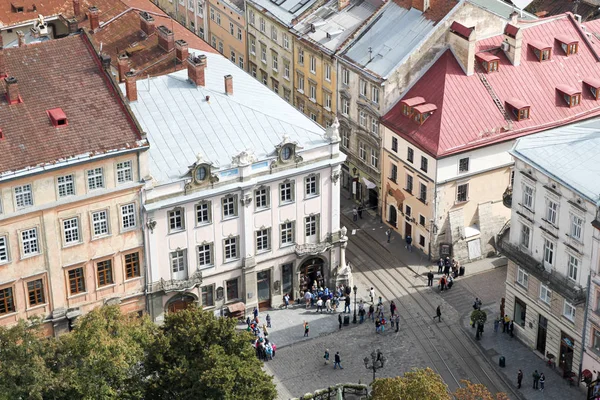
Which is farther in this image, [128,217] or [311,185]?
[311,185]

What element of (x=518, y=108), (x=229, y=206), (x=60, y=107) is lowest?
(x=229, y=206)

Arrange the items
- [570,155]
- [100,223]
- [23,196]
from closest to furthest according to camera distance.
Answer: [23,196]
[570,155]
[100,223]

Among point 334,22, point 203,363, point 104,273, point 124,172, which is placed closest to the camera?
point 203,363

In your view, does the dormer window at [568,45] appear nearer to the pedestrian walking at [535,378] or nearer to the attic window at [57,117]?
the pedestrian walking at [535,378]

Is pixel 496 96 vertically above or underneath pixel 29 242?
above

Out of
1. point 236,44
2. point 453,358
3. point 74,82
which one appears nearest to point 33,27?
point 236,44

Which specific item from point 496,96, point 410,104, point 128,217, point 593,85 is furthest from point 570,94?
point 128,217

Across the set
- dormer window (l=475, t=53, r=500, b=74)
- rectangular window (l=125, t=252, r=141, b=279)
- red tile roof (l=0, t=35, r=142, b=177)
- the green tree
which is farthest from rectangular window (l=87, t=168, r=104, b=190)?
dormer window (l=475, t=53, r=500, b=74)

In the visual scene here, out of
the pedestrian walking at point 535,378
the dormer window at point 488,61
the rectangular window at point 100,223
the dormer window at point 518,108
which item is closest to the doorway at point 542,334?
the pedestrian walking at point 535,378

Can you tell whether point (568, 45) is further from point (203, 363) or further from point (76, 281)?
point (203, 363)
